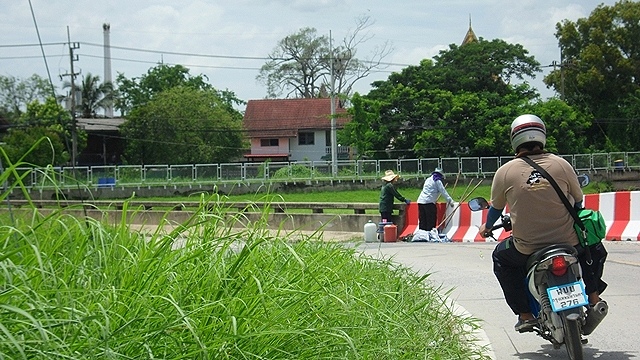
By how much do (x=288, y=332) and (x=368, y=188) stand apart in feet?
159

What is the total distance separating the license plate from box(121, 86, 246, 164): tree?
6581 centimetres

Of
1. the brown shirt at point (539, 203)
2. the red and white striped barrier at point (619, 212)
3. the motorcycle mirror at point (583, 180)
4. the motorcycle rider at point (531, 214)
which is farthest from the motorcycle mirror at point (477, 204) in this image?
the red and white striped barrier at point (619, 212)

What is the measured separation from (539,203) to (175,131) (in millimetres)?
65849

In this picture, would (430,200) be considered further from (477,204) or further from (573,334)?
(573,334)

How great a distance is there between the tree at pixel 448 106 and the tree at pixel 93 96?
26.4 metres

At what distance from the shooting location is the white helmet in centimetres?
642

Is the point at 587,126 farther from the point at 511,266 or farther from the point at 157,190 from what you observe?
the point at 511,266

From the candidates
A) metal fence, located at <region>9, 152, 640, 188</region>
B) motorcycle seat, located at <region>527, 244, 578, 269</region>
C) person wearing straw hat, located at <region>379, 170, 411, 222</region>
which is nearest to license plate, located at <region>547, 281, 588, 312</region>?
motorcycle seat, located at <region>527, 244, 578, 269</region>

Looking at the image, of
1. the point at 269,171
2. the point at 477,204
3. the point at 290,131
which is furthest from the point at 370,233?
the point at 290,131

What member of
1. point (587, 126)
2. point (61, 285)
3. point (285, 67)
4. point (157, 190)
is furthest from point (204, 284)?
point (285, 67)

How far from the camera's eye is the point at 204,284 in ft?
16.2

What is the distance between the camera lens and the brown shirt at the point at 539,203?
6.16m

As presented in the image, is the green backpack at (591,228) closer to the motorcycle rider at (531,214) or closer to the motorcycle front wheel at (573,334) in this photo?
the motorcycle rider at (531,214)

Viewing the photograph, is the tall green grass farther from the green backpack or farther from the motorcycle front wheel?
the green backpack
